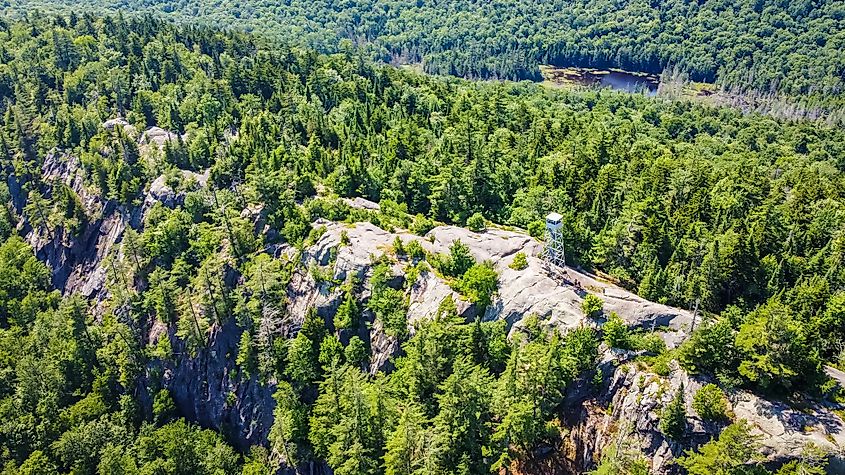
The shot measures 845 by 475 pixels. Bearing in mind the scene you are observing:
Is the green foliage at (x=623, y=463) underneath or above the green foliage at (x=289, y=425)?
above

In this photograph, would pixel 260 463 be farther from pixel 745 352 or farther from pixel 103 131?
pixel 103 131

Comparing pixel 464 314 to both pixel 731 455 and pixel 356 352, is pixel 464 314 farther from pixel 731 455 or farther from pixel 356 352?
pixel 731 455

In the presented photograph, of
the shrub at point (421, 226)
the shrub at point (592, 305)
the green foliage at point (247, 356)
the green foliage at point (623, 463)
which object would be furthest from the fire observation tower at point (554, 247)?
the green foliage at point (247, 356)

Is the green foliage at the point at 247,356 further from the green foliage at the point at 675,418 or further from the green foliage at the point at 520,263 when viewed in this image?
the green foliage at the point at 675,418

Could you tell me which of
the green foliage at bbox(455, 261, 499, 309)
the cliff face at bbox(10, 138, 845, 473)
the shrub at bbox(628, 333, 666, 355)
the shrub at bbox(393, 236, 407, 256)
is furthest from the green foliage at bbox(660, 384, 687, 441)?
the shrub at bbox(393, 236, 407, 256)

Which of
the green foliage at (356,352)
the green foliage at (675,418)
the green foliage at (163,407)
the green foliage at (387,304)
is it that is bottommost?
the green foliage at (163,407)

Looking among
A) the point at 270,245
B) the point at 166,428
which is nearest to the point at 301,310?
the point at 270,245

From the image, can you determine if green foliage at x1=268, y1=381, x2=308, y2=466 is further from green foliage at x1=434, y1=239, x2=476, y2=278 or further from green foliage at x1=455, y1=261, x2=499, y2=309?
green foliage at x1=455, y1=261, x2=499, y2=309

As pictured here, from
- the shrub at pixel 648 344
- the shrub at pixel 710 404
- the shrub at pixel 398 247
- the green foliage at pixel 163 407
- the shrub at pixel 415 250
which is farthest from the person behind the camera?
the green foliage at pixel 163 407
